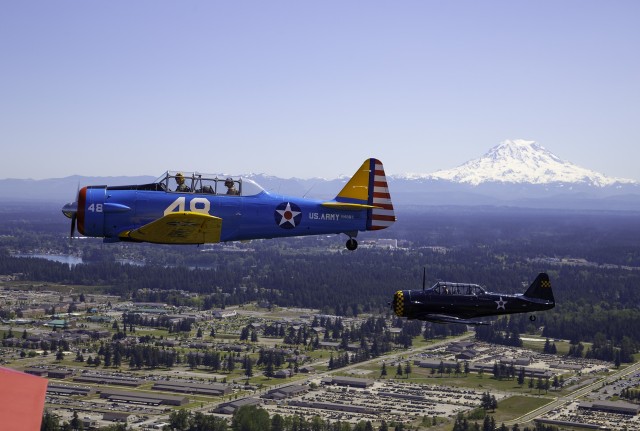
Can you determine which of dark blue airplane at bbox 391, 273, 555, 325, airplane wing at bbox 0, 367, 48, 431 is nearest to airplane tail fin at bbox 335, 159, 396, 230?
dark blue airplane at bbox 391, 273, 555, 325

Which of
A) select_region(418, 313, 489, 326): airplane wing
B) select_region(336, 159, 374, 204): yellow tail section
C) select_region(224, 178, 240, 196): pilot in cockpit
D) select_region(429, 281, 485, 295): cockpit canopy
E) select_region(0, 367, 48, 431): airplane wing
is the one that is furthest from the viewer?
select_region(429, 281, 485, 295): cockpit canopy

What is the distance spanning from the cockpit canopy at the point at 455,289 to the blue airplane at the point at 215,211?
389 centimetres

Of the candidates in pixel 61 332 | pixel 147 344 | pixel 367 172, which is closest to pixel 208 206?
pixel 367 172

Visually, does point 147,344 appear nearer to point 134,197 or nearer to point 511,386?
point 511,386

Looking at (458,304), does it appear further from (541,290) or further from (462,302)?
(541,290)

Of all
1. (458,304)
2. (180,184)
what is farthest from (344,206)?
(180,184)

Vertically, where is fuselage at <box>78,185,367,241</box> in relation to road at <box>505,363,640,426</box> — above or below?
above

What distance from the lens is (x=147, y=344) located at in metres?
155

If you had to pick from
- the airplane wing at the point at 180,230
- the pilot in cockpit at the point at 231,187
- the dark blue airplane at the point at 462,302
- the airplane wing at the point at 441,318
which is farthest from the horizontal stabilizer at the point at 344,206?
the airplane wing at the point at 180,230

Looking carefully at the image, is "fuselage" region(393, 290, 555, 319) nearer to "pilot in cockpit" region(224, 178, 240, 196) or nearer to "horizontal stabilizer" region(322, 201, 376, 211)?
"horizontal stabilizer" region(322, 201, 376, 211)

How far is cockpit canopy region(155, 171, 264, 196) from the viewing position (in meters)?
36.5

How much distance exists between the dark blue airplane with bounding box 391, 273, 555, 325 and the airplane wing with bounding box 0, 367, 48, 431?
25.8 m

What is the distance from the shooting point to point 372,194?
1587 inches

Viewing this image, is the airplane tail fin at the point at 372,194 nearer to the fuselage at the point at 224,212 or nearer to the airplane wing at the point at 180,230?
the fuselage at the point at 224,212
